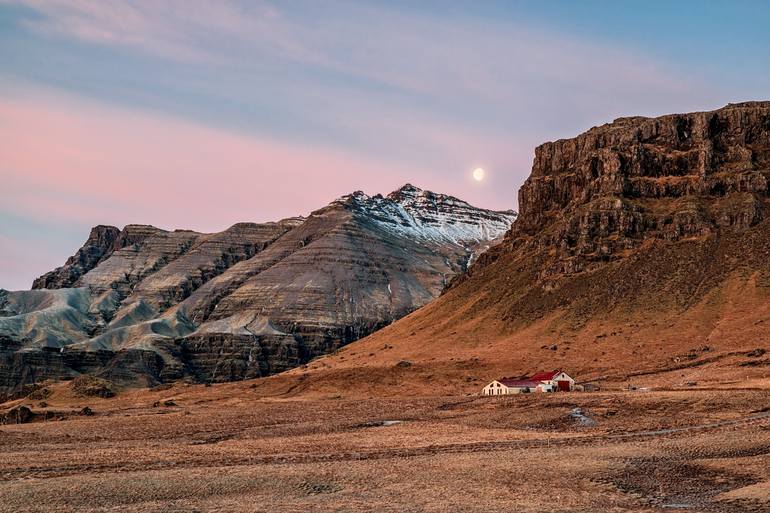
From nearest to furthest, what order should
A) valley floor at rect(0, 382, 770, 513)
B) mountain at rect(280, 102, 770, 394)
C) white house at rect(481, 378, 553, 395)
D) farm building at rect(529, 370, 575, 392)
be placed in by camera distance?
valley floor at rect(0, 382, 770, 513) < farm building at rect(529, 370, 575, 392) < white house at rect(481, 378, 553, 395) < mountain at rect(280, 102, 770, 394)

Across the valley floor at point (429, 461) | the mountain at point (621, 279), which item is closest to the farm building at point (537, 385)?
A: the mountain at point (621, 279)

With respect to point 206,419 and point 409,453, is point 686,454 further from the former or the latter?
point 206,419

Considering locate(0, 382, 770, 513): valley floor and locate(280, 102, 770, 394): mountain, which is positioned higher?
locate(280, 102, 770, 394): mountain

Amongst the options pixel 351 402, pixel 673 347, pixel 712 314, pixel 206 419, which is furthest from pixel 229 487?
pixel 712 314

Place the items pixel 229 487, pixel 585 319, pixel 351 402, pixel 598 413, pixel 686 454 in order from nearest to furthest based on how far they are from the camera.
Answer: pixel 229 487 < pixel 686 454 < pixel 598 413 < pixel 351 402 < pixel 585 319

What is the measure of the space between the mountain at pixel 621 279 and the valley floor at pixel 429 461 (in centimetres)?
3752

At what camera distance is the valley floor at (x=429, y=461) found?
43.1m

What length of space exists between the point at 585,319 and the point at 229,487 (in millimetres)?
109645

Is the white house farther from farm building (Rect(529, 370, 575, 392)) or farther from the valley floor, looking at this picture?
the valley floor

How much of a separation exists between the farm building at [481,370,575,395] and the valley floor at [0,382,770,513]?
20.0m

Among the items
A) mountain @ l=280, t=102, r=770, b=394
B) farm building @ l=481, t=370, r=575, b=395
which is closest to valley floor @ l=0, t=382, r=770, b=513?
farm building @ l=481, t=370, r=575, b=395

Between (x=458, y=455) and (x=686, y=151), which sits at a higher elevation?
(x=686, y=151)

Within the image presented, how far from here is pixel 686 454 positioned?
2090 inches

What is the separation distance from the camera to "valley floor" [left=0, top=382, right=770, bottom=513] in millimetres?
43125
